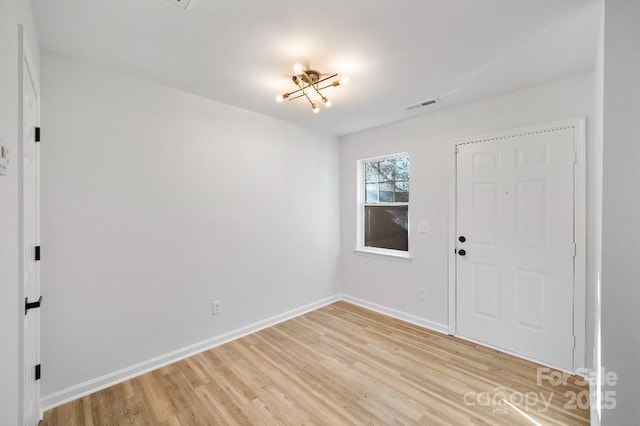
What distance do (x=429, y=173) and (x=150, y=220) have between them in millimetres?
2990

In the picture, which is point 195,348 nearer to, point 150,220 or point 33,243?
point 150,220

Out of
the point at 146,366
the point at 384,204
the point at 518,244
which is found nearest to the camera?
the point at 146,366

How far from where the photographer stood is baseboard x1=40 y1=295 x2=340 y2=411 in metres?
2.04

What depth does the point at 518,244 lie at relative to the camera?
8.72 feet

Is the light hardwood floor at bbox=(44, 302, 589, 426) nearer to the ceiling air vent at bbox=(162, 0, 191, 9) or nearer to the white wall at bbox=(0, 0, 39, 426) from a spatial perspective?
the white wall at bbox=(0, 0, 39, 426)

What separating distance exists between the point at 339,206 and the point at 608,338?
3.28m

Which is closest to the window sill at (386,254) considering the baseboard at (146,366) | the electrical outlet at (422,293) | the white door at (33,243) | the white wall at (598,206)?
the electrical outlet at (422,293)

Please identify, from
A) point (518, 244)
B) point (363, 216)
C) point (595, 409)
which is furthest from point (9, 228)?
point (363, 216)

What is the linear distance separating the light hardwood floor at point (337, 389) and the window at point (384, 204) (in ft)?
4.42

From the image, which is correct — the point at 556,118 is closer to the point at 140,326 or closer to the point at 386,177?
the point at 386,177

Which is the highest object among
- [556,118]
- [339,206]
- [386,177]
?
[556,118]

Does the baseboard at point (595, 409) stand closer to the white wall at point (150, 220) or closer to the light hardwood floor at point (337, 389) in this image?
the light hardwood floor at point (337, 389)

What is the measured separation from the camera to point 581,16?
163cm

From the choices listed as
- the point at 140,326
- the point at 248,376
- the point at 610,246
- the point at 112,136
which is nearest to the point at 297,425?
the point at 248,376
